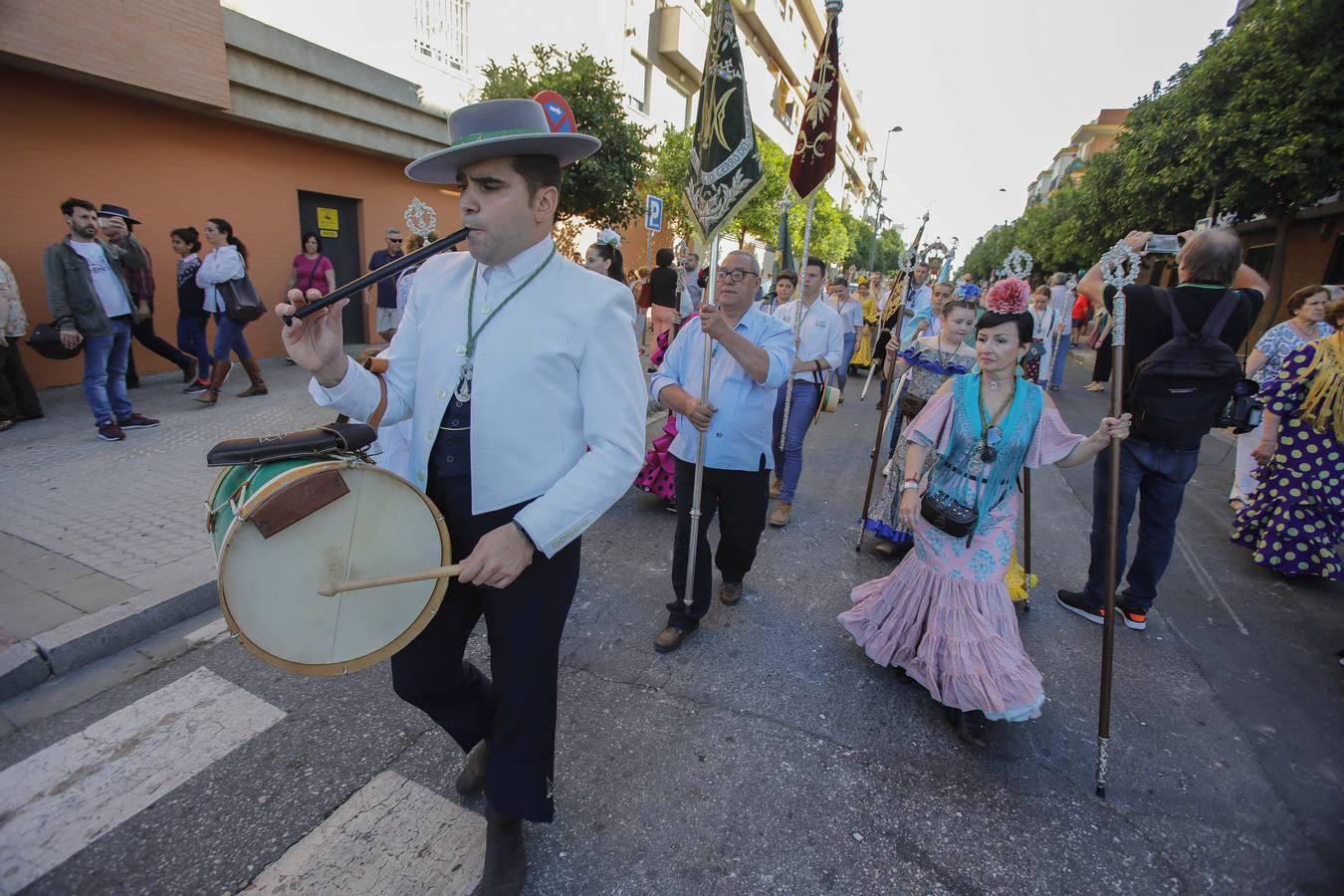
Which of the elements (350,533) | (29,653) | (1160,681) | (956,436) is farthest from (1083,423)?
(29,653)

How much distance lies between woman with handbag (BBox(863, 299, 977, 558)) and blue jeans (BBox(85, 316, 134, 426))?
21.9 feet

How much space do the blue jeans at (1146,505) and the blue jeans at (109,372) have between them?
7.83m

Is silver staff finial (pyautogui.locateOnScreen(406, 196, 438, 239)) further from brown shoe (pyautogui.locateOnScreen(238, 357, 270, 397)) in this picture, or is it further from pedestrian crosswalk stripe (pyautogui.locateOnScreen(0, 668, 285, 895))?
pedestrian crosswalk stripe (pyautogui.locateOnScreen(0, 668, 285, 895))

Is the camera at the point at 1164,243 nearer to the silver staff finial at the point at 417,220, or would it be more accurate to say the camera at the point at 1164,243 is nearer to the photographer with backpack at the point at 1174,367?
the photographer with backpack at the point at 1174,367

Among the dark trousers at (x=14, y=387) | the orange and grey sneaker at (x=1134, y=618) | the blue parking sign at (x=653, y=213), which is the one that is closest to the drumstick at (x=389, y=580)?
the orange and grey sneaker at (x=1134, y=618)

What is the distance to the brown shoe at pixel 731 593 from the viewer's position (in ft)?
12.5

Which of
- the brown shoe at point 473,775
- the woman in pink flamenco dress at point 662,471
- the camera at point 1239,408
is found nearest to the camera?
the brown shoe at point 473,775

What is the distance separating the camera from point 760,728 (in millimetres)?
2734

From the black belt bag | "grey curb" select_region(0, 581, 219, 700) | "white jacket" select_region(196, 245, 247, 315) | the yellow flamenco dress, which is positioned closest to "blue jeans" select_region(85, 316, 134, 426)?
"white jacket" select_region(196, 245, 247, 315)

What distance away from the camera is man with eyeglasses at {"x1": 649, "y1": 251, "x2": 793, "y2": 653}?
328 cm

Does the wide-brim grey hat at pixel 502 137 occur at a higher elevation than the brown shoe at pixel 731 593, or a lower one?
higher

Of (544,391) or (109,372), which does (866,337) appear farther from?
(544,391)

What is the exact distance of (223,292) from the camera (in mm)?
6797

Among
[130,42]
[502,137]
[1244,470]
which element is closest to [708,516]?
[502,137]
